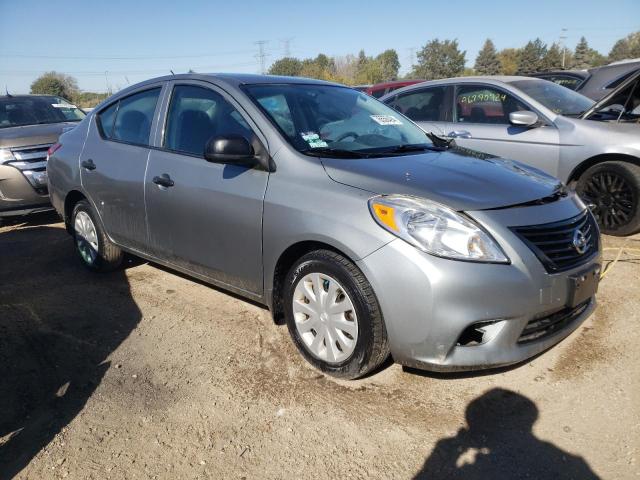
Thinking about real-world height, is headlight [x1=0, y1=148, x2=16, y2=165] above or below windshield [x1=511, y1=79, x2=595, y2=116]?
below

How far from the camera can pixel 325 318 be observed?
9.09 feet

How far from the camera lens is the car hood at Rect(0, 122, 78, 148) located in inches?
249

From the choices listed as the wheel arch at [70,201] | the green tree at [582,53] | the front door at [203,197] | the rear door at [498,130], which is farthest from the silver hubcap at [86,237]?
the green tree at [582,53]

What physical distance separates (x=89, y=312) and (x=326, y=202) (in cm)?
226

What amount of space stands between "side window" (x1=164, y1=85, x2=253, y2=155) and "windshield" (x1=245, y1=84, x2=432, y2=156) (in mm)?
203

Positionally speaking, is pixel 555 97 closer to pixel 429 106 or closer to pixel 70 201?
pixel 429 106

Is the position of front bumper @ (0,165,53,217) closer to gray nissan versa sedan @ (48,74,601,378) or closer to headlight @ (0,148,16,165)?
headlight @ (0,148,16,165)

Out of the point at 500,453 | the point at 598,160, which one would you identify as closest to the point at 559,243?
the point at 500,453

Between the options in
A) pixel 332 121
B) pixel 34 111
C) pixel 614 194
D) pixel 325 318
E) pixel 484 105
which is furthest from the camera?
pixel 34 111

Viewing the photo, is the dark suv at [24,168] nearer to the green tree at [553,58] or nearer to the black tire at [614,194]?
the black tire at [614,194]

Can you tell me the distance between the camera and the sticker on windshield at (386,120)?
3664 mm

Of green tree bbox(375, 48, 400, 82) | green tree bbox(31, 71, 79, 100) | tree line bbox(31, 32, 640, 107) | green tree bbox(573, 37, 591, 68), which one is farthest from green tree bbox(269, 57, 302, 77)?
green tree bbox(573, 37, 591, 68)

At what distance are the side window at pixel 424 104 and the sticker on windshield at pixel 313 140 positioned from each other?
338 centimetres

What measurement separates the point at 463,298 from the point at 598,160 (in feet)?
11.6
